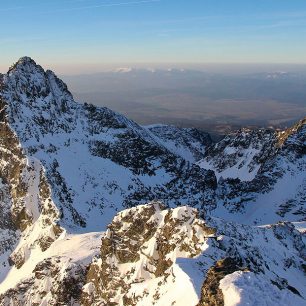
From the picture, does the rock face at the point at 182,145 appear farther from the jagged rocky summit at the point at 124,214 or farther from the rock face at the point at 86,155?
the rock face at the point at 86,155

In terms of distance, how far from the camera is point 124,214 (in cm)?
4697

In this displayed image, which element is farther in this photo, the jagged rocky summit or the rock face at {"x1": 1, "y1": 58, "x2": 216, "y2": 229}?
the rock face at {"x1": 1, "y1": 58, "x2": 216, "y2": 229}

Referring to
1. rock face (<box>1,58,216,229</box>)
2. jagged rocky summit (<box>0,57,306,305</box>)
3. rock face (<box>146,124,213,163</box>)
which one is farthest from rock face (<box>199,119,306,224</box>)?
rock face (<box>146,124,213,163</box>)

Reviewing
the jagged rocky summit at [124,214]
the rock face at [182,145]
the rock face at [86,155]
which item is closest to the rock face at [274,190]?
the jagged rocky summit at [124,214]

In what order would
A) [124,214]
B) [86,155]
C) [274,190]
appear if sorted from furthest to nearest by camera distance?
[274,190]
[86,155]
[124,214]

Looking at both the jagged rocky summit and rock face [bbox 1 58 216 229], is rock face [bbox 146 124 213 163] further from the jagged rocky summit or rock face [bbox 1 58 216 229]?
rock face [bbox 1 58 216 229]

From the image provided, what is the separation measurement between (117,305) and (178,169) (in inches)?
2449

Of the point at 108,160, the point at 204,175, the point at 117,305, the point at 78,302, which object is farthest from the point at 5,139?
the point at 117,305

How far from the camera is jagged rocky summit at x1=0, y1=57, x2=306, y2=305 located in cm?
3497

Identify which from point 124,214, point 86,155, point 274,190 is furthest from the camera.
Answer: point 274,190

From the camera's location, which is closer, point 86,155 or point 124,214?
point 124,214

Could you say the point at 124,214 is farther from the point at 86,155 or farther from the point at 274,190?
the point at 274,190

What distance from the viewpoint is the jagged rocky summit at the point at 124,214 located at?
34969 mm

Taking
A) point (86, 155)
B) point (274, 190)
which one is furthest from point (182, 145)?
point (86, 155)
